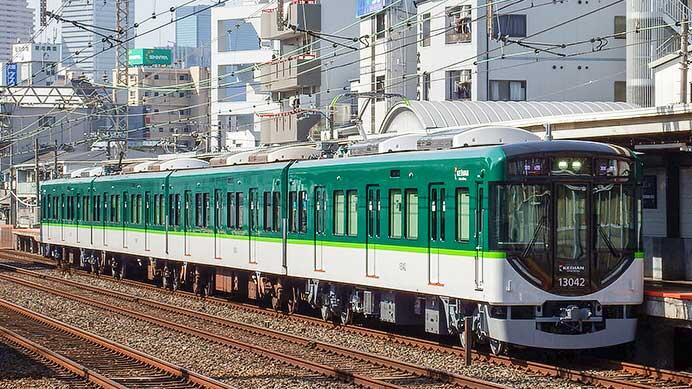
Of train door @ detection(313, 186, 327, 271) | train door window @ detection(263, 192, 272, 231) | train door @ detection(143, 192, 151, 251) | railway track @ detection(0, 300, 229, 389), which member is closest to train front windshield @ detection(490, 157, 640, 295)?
railway track @ detection(0, 300, 229, 389)

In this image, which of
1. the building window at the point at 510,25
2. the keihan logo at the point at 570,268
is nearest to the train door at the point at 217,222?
the keihan logo at the point at 570,268

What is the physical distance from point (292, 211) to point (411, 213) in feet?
16.0

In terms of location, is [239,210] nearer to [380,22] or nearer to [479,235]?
[479,235]

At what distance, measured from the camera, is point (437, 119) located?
117ft

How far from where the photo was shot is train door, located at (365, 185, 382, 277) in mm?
19438

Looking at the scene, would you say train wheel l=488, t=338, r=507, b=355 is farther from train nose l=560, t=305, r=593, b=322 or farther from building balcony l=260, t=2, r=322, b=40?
building balcony l=260, t=2, r=322, b=40

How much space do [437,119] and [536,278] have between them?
19753 mm

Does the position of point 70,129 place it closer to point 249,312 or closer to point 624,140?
point 249,312

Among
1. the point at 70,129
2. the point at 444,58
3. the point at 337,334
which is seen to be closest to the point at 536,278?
the point at 337,334

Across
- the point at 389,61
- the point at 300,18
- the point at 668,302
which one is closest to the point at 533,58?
the point at 389,61

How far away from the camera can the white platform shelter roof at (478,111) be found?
35.5m

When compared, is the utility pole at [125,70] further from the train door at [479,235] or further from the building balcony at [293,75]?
the train door at [479,235]

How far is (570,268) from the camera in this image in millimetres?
16312

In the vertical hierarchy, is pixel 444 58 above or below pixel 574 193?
above
